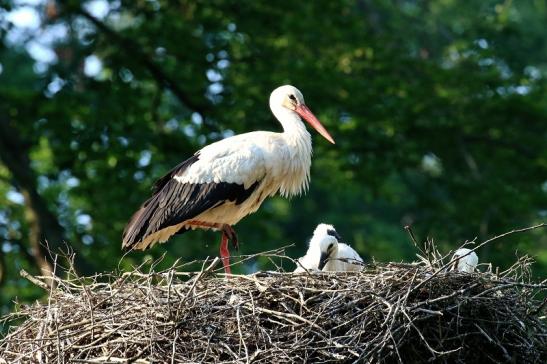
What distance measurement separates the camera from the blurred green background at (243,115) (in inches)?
631

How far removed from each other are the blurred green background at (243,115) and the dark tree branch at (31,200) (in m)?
0.02

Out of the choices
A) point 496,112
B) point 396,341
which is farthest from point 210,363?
point 496,112

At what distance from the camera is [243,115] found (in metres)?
16.4

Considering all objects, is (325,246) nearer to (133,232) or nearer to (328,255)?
(328,255)

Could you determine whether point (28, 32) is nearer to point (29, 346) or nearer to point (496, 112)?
point (496, 112)

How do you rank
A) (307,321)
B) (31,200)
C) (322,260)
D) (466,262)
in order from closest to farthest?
(307,321) < (466,262) < (322,260) < (31,200)

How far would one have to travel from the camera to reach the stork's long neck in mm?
10875

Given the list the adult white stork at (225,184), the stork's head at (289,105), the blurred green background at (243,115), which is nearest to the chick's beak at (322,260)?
the adult white stork at (225,184)

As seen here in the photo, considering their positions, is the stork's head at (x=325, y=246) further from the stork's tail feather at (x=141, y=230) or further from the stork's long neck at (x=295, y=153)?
the stork's tail feather at (x=141, y=230)

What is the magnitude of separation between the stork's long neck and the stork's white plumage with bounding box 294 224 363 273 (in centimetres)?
78

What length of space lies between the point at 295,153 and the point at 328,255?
1.22m

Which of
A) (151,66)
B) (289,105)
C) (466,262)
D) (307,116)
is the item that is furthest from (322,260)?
(151,66)

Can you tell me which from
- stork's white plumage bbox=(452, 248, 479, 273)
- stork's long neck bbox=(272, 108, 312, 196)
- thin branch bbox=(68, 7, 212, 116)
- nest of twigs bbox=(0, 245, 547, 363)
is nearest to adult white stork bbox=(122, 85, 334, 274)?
stork's long neck bbox=(272, 108, 312, 196)

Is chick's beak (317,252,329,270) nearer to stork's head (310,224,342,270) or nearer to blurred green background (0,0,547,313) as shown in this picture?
stork's head (310,224,342,270)
